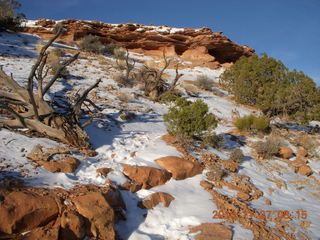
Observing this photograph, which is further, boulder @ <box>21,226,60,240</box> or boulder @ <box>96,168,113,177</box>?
boulder @ <box>96,168,113,177</box>

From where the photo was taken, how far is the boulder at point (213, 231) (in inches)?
119

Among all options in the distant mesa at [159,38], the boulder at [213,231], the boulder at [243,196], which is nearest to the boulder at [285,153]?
the boulder at [243,196]

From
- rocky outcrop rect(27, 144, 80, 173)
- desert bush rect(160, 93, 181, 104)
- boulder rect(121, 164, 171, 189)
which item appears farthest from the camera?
desert bush rect(160, 93, 181, 104)

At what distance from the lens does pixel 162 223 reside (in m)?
3.46

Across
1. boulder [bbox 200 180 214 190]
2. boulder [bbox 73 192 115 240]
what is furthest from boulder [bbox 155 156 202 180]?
boulder [bbox 73 192 115 240]

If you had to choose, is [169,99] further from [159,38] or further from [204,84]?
[159,38]

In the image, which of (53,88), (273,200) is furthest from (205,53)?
(273,200)

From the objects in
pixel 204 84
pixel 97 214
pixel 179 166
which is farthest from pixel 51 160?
pixel 204 84

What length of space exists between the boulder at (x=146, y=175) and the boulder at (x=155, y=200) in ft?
1.06

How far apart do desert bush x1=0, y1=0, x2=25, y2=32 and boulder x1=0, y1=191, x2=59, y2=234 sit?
22133 mm

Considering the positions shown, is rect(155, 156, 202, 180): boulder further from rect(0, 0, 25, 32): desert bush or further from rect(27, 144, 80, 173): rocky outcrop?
rect(0, 0, 25, 32): desert bush

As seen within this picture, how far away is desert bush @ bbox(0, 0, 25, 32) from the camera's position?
19781mm
